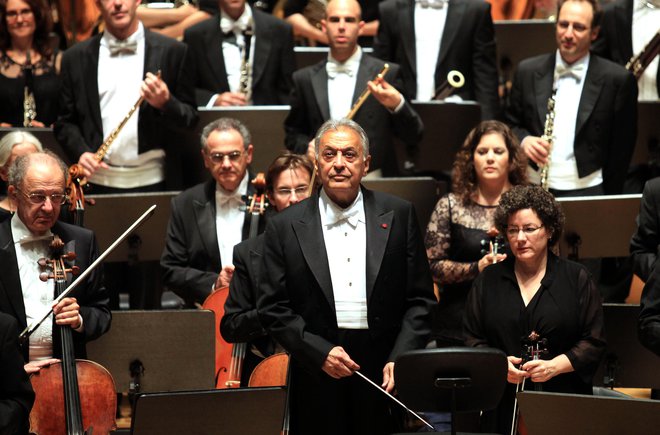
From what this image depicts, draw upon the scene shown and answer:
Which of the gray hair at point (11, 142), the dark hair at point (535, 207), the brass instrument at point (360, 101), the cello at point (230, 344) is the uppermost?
the brass instrument at point (360, 101)

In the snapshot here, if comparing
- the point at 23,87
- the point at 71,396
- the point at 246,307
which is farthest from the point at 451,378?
the point at 23,87

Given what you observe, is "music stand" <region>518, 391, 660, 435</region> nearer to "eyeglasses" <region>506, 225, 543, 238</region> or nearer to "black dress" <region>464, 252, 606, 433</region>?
"black dress" <region>464, 252, 606, 433</region>

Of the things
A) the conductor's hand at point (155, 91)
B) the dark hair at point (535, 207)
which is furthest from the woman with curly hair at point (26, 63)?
the dark hair at point (535, 207)

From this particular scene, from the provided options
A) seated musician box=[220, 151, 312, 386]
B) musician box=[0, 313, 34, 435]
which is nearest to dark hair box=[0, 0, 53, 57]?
seated musician box=[220, 151, 312, 386]

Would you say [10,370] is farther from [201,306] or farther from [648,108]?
[648,108]

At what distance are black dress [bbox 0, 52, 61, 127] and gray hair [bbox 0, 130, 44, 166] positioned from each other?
77cm

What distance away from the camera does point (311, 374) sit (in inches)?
133

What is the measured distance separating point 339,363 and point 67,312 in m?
0.84

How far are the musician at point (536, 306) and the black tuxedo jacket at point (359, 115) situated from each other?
3.62 ft

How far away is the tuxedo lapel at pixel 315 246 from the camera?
3375 millimetres

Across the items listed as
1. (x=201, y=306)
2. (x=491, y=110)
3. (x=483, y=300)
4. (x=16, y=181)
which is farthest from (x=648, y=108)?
(x=16, y=181)

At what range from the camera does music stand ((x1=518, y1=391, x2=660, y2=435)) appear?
9.97 feet

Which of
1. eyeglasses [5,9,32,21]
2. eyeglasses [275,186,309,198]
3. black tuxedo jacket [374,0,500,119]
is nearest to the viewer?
eyeglasses [275,186,309,198]

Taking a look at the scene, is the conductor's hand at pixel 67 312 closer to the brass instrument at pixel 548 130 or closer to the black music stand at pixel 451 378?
the black music stand at pixel 451 378
